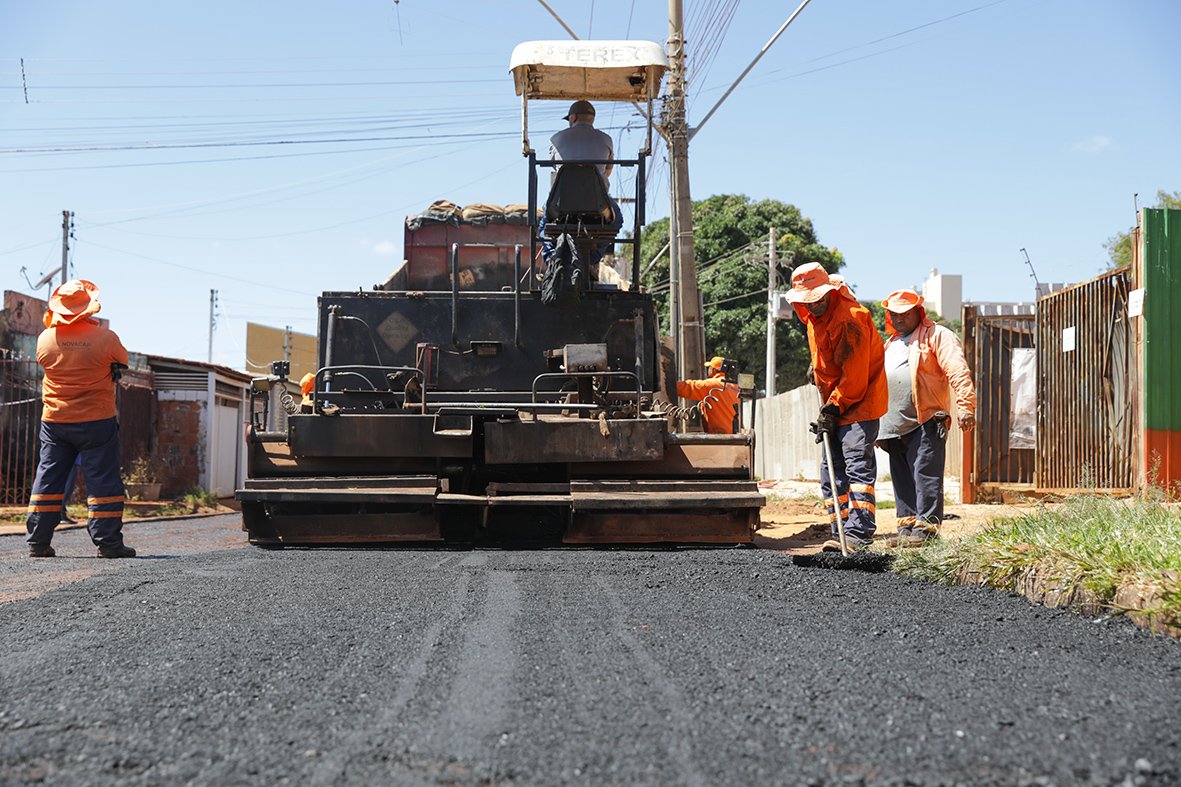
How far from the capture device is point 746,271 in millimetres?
30406

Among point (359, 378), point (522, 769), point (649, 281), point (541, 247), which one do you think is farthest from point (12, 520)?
point (649, 281)

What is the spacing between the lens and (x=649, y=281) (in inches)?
1188

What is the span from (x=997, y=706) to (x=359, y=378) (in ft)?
19.9

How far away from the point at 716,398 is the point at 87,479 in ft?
17.6

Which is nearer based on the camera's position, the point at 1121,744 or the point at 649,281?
the point at 1121,744

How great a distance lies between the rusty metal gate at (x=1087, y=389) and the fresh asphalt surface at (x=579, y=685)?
5181mm

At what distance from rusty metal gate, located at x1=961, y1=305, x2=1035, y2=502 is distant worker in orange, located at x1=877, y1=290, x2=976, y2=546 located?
10.2ft

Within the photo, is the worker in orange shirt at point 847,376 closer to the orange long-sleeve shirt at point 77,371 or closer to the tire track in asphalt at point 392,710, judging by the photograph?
the tire track in asphalt at point 392,710

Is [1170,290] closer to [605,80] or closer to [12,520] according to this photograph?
[605,80]

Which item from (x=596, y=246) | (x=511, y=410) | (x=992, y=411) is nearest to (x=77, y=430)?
(x=511, y=410)

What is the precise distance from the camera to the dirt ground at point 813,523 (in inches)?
291

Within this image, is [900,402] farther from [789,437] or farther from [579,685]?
[789,437]

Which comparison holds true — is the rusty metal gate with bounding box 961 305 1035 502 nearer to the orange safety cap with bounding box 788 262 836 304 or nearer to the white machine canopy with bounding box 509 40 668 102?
the white machine canopy with bounding box 509 40 668 102

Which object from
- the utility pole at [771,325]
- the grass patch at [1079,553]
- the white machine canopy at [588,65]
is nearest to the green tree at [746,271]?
the utility pole at [771,325]
